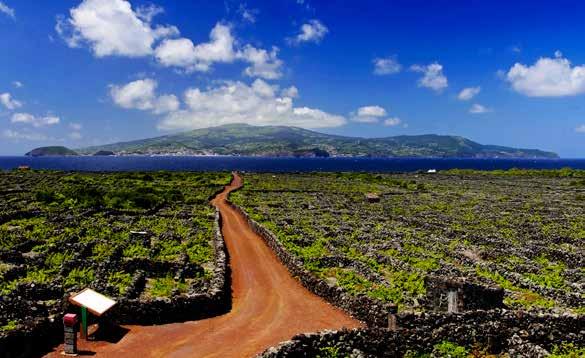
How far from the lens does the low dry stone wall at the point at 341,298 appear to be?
23.2m

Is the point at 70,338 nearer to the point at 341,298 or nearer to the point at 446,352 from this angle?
the point at 341,298

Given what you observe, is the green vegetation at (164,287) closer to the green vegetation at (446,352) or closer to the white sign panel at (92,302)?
the white sign panel at (92,302)

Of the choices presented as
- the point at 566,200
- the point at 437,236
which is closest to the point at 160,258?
the point at 437,236

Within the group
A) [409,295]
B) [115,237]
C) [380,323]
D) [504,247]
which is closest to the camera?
[380,323]

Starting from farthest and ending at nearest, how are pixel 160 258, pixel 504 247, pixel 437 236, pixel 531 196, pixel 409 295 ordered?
pixel 531 196 → pixel 437 236 → pixel 504 247 → pixel 160 258 → pixel 409 295

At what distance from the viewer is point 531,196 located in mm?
90188

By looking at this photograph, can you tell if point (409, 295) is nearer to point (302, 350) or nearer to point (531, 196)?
point (302, 350)

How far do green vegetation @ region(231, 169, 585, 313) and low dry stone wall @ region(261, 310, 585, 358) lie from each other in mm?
4227

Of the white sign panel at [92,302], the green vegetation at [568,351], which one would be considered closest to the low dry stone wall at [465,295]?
the green vegetation at [568,351]

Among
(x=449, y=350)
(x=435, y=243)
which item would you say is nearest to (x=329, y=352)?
(x=449, y=350)

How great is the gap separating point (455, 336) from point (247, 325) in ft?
34.0

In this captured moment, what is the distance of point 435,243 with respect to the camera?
142ft

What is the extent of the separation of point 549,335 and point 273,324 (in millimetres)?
13250

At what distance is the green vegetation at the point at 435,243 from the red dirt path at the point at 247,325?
2770 mm
